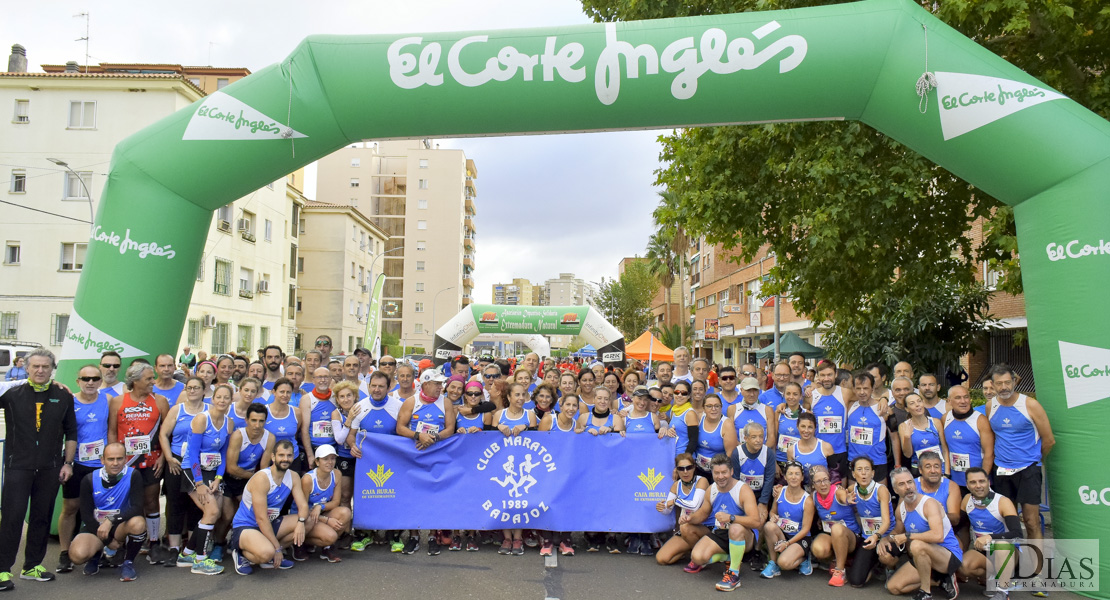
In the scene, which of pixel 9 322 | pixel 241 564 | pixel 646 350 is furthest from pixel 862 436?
pixel 9 322

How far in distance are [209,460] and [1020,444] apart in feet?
22.8

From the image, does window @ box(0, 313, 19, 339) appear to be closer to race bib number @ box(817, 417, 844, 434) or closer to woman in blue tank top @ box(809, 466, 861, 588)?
race bib number @ box(817, 417, 844, 434)

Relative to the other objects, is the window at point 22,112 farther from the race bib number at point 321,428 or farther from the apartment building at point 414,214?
the apartment building at point 414,214

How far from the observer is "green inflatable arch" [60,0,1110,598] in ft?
20.1

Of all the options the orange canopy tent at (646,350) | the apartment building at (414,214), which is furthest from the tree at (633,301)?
the orange canopy tent at (646,350)

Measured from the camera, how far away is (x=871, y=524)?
6188mm

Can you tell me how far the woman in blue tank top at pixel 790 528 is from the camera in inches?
251

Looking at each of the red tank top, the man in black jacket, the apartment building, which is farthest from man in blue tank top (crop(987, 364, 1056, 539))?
the apartment building

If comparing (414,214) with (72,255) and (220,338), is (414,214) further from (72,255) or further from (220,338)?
(72,255)

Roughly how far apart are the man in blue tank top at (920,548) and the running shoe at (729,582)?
1.18m

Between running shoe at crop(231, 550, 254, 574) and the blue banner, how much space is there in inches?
44.6

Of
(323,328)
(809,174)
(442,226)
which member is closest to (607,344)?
(809,174)

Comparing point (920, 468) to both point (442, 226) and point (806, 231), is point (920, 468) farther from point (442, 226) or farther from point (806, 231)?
point (442, 226)

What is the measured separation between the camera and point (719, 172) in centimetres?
1045
